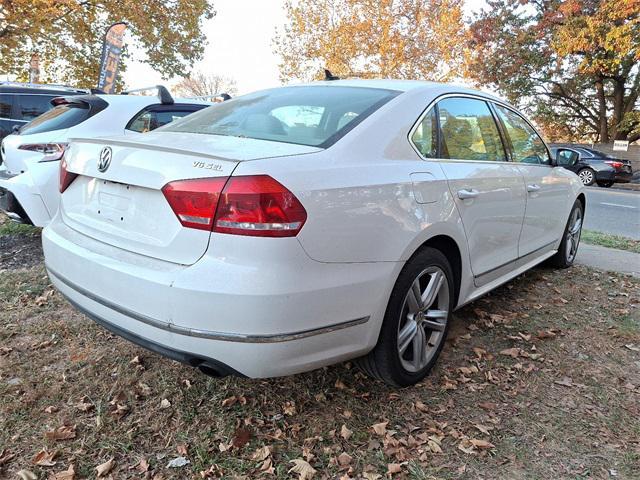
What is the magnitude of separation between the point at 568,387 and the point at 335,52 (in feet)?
70.7

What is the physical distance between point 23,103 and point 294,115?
6806 millimetres

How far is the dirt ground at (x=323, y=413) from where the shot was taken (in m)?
2.06

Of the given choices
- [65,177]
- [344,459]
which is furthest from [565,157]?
[65,177]

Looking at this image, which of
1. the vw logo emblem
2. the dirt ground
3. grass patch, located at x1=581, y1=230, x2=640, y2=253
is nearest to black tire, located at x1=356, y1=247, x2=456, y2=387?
the dirt ground

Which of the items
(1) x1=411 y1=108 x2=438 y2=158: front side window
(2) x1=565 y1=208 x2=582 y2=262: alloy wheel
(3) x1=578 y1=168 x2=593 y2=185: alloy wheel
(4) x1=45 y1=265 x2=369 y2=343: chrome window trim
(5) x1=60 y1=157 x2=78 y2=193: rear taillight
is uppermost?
(1) x1=411 y1=108 x2=438 y2=158: front side window

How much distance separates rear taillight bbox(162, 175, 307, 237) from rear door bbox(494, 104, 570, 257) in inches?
91.5

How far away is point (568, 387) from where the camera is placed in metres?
2.69

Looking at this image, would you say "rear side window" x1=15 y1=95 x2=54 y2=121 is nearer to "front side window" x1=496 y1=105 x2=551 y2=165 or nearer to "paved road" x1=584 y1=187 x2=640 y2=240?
"front side window" x1=496 y1=105 x2=551 y2=165

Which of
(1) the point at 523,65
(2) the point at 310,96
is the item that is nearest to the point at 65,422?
(2) the point at 310,96

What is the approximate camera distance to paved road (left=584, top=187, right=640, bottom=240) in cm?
852

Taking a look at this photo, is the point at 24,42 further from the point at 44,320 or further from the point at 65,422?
the point at 65,422

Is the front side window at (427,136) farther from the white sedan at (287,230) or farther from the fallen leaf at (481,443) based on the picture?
the fallen leaf at (481,443)

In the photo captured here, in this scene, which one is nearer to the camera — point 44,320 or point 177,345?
point 177,345

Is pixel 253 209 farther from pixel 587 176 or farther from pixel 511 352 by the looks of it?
pixel 587 176
